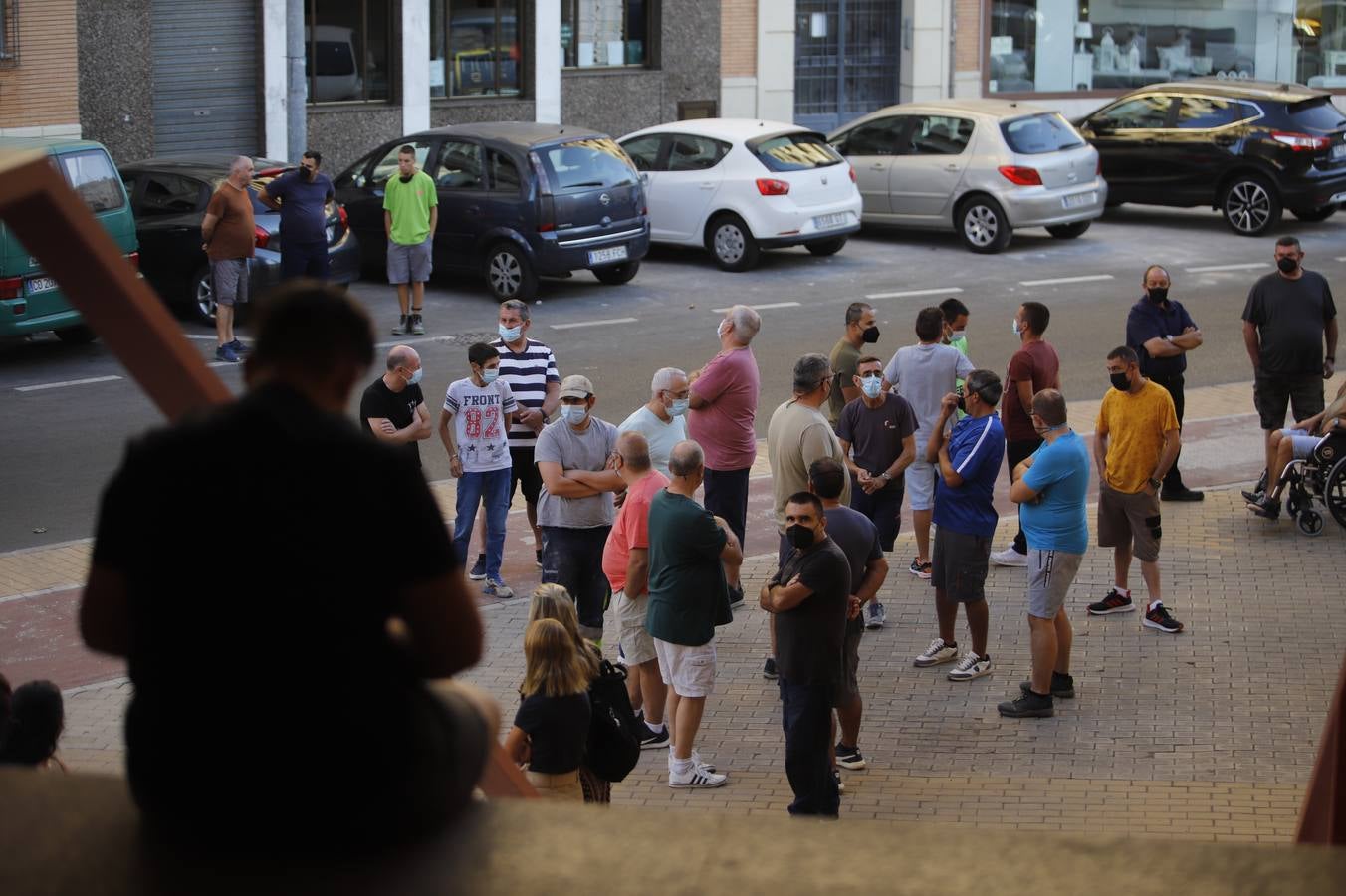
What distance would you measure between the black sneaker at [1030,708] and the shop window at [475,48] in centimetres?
1896

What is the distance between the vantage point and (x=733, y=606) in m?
10.6

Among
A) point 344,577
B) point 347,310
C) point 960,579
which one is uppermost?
point 347,310

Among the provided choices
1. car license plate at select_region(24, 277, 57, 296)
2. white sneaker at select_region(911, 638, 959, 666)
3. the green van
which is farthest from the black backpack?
car license plate at select_region(24, 277, 57, 296)

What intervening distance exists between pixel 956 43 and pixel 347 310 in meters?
28.8

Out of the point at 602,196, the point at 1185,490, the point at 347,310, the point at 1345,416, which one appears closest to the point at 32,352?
the point at 602,196

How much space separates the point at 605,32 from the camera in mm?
28062

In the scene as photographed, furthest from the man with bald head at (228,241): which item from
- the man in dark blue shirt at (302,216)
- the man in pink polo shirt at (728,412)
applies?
the man in pink polo shirt at (728,412)

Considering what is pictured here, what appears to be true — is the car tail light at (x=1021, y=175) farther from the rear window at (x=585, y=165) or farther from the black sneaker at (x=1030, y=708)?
the black sneaker at (x=1030, y=708)

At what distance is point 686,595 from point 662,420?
6.17 ft

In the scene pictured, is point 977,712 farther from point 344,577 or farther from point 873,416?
point 344,577

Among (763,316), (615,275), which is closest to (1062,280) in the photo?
(763,316)

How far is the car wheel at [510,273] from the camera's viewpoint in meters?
18.7

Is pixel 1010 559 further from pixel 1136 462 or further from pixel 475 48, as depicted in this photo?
pixel 475 48

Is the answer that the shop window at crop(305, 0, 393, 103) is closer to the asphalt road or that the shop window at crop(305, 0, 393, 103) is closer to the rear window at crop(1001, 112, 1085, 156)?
the asphalt road
